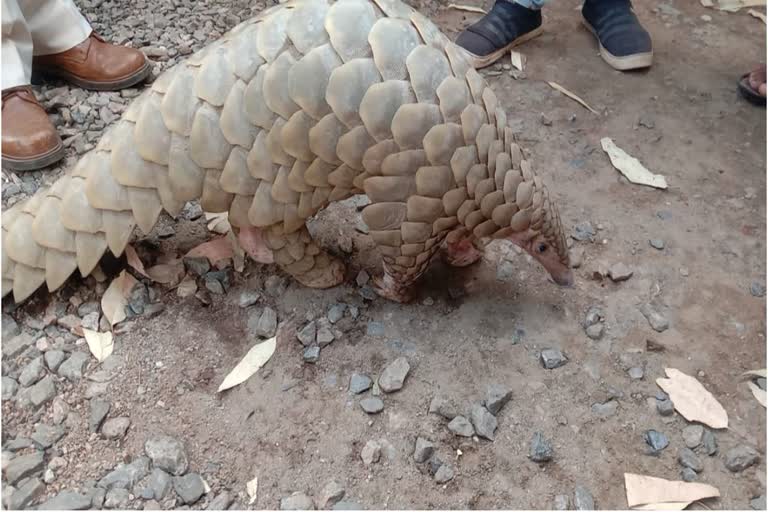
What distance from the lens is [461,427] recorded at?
197 centimetres

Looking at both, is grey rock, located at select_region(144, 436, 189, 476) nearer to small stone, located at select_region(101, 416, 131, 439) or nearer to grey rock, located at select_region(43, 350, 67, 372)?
small stone, located at select_region(101, 416, 131, 439)

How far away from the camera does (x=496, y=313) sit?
2.31 meters

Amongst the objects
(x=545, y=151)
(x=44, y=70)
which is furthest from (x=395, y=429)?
(x=44, y=70)

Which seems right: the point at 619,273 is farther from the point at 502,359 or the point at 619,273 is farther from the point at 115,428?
the point at 115,428

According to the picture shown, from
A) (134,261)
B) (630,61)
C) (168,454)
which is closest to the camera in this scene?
(168,454)

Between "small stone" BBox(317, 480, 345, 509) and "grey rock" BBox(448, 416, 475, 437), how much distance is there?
14.0 inches

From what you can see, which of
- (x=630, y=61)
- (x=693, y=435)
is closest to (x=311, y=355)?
(x=693, y=435)

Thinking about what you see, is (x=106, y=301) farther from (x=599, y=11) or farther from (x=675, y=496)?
(x=599, y=11)

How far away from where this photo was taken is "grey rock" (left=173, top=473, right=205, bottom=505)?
1762 millimetres

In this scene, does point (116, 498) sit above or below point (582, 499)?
above

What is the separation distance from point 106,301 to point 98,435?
0.47 m

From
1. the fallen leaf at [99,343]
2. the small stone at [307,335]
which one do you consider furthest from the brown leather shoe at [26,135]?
the small stone at [307,335]

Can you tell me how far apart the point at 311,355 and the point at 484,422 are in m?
0.55

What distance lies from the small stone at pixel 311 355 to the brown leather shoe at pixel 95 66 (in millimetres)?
1621
